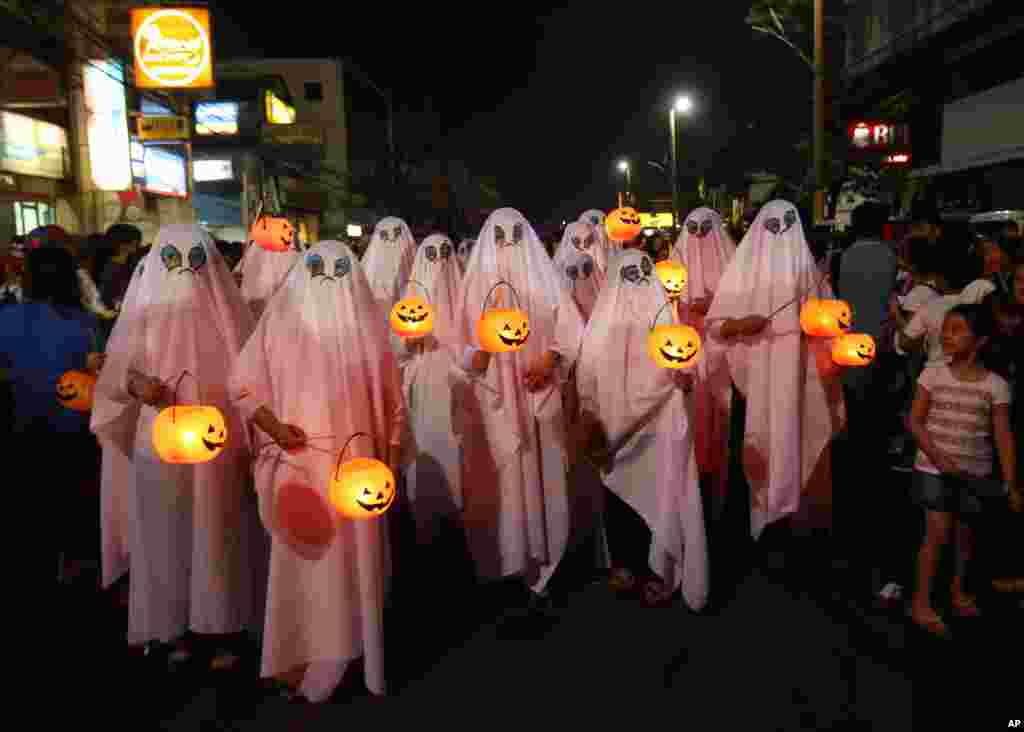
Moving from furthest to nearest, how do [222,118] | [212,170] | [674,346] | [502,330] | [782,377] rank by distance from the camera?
[212,170] → [222,118] → [782,377] → [502,330] → [674,346]

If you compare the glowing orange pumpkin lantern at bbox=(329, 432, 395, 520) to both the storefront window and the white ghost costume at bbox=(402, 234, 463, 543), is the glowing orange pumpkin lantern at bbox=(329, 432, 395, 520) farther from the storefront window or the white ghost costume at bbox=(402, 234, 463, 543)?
the storefront window

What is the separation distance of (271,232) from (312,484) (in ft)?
10.3

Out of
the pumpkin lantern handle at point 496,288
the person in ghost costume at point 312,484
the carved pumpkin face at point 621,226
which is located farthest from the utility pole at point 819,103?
the person in ghost costume at point 312,484

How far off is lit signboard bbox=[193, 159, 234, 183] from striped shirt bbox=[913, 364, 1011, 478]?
1236 inches

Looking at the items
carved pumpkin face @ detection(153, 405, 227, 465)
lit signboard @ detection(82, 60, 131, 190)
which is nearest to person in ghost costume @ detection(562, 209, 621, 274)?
carved pumpkin face @ detection(153, 405, 227, 465)

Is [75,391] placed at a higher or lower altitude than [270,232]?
lower

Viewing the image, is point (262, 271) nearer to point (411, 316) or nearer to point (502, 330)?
point (411, 316)

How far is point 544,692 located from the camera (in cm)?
373

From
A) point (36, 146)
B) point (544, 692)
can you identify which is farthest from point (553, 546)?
point (36, 146)

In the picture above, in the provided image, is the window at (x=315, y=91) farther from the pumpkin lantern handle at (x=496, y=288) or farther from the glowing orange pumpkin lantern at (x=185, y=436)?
the glowing orange pumpkin lantern at (x=185, y=436)

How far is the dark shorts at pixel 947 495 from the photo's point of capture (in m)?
4.14

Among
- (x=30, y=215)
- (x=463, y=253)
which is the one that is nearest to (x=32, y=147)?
(x=30, y=215)

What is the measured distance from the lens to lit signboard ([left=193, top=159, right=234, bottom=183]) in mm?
31500

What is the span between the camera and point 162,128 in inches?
644
